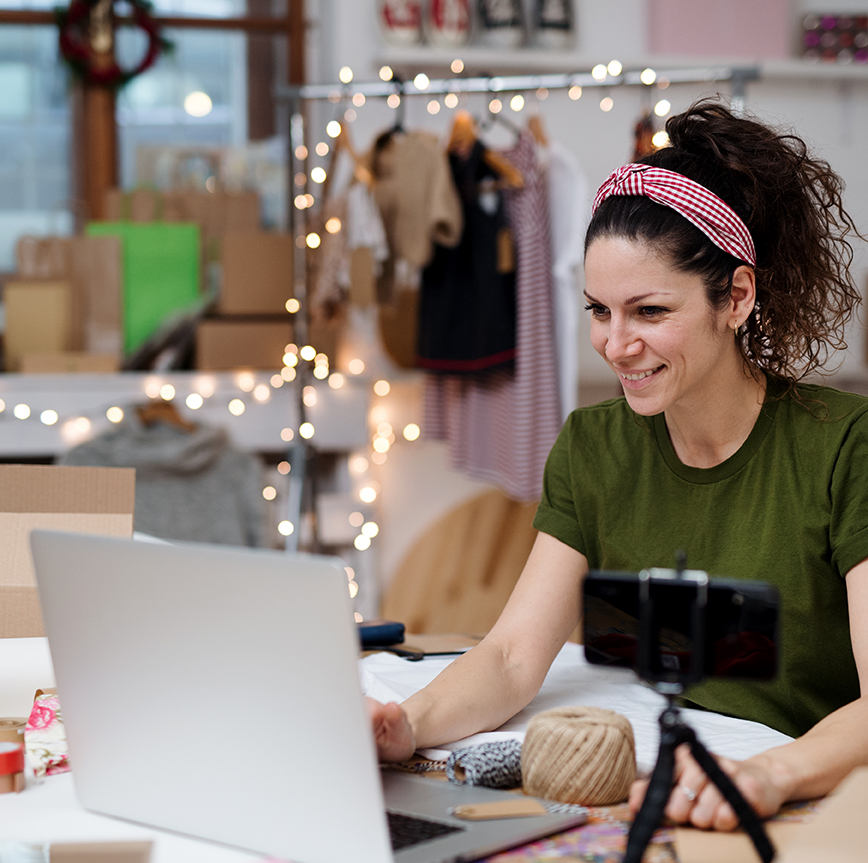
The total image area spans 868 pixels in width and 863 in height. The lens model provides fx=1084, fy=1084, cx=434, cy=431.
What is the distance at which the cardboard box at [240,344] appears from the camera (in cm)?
311

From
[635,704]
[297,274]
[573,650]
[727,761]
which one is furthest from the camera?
[297,274]

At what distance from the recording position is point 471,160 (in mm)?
2676

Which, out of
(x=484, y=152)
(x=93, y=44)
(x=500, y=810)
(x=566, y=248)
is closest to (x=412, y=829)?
(x=500, y=810)

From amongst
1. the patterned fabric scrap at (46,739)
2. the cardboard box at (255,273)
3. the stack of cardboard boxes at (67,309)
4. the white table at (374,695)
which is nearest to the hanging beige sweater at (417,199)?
the cardboard box at (255,273)

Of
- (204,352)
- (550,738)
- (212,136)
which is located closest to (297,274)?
(204,352)

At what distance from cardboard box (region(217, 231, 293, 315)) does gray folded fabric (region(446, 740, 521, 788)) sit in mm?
2423

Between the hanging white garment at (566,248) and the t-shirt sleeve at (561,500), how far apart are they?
135cm

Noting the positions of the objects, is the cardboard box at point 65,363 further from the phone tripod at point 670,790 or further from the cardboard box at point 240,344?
the phone tripod at point 670,790

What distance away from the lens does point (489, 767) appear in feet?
2.69

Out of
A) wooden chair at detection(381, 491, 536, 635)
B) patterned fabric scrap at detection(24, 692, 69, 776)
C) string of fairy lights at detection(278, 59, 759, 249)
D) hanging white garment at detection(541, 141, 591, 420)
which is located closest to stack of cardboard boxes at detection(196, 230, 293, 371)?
string of fairy lights at detection(278, 59, 759, 249)

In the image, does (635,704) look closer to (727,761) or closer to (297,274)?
(727,761)

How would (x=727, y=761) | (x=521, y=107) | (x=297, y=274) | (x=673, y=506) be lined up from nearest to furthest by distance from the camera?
(x=727, y=761), (x=673, y=506), (x=297, y=274), (x=521, y=107)

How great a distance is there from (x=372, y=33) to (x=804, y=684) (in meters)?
2.67

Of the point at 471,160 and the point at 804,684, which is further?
the point at 471,160
